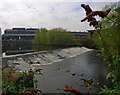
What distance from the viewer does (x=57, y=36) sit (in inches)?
1394

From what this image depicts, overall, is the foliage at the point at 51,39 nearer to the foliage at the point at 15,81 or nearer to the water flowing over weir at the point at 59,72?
the water flowing over weir at the point at 59,72

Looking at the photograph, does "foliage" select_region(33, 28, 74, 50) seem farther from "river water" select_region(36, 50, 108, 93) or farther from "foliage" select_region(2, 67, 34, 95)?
"foliage" select_region(2, 67, 34, 95)

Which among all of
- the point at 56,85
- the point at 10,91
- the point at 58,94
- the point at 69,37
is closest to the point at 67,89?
the point at 10,91

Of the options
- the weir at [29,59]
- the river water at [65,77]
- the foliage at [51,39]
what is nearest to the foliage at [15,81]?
the river water at [65,77]

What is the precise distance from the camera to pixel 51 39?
3394 centimetres

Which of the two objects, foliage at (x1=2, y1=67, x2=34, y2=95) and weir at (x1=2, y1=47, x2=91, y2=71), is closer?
foliage at (x1=2, y1=67, x2=34, y2=95)

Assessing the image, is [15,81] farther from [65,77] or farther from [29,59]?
[29,59]

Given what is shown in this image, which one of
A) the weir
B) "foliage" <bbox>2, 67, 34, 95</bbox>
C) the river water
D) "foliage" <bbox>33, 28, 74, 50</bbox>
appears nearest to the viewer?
"foliage" <bbox>2, 67, 34, 95</bbox>

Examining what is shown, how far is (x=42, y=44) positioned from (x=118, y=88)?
34.7 meters

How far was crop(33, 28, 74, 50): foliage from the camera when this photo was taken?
1315 inches

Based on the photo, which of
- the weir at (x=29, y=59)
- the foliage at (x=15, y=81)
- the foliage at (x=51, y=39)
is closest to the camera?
the foliage at (x=15, y=81)

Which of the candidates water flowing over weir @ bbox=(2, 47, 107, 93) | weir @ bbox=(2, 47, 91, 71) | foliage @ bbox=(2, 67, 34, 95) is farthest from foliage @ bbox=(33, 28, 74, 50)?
foliage @ bbox=(2, 67, 34, 95)

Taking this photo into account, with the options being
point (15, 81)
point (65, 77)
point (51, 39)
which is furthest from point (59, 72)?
point (51, 39)

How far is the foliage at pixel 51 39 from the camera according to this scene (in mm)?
33406
